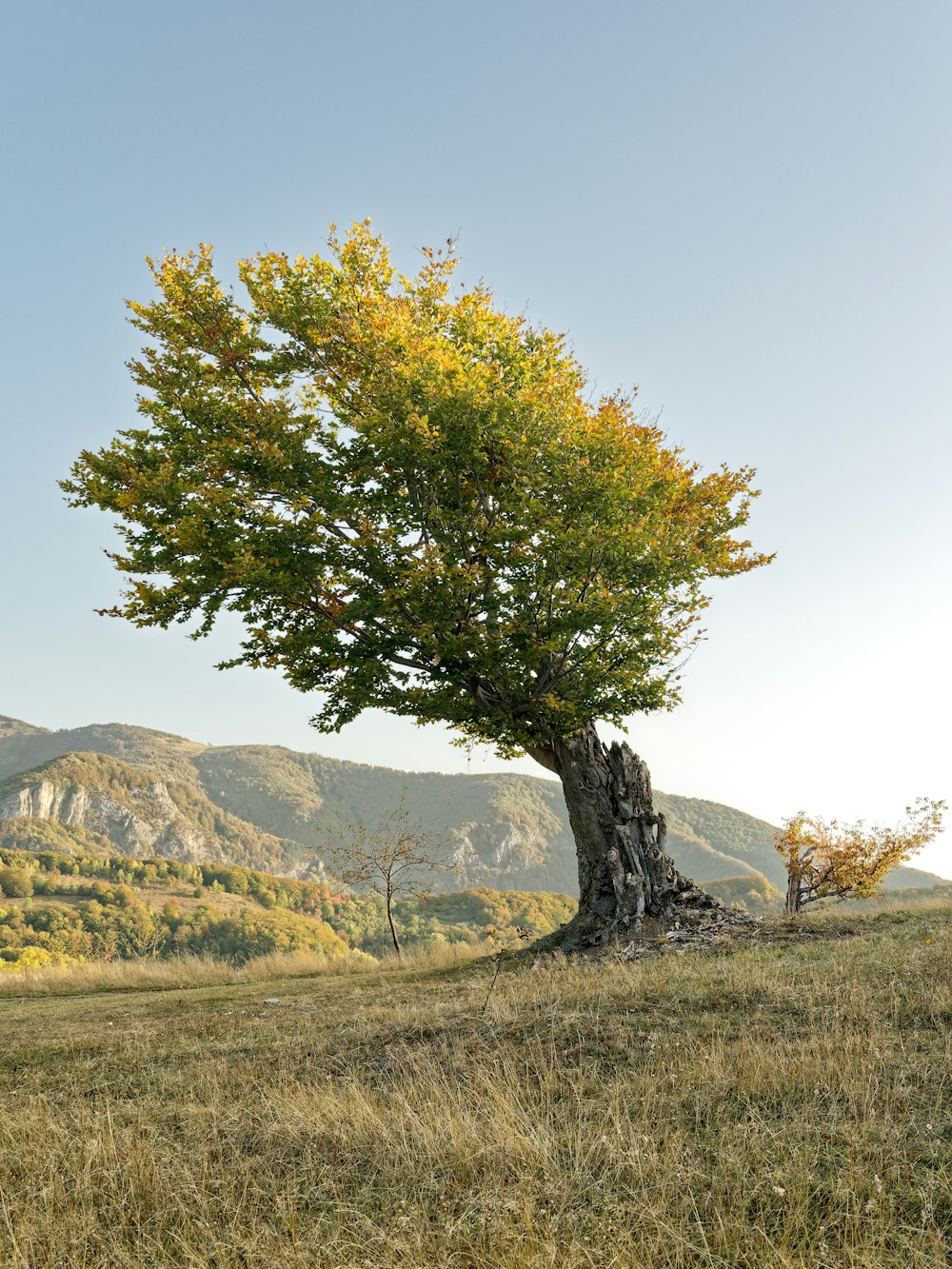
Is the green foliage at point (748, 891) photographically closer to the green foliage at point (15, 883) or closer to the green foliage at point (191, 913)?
the green foliage at point (191, 913)

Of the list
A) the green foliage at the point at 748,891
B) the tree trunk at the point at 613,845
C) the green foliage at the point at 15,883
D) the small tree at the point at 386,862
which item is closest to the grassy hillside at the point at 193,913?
the green foliage at the point at 15,883

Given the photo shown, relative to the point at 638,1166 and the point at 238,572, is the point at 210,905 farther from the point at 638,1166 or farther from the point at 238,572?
the point at 638,1166

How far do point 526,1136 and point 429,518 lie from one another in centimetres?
1170

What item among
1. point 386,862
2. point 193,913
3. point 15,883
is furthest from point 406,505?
point 15,883

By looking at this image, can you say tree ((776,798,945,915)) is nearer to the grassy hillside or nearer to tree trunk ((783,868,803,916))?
tree trunk ((783,868,803,916))

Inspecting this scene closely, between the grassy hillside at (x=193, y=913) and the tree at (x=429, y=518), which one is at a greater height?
the tree at (x=429, y=518)

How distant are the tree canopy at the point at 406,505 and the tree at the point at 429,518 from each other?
0.16 feet

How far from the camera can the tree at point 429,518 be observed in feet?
43.0

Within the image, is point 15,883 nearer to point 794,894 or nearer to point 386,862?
point 386,862

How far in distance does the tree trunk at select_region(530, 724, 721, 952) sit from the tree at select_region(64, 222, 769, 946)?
56mm

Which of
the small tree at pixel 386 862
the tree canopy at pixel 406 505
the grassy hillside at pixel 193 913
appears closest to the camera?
the tree canopy at pixel 406 505

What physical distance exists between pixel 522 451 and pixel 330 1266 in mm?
11901

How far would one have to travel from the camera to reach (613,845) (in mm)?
15812

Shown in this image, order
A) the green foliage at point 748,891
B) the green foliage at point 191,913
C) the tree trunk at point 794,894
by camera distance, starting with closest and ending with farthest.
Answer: the tree trunk at point 794,894 < the green foliage at point 191,913 < the green foliage at point 748,891
